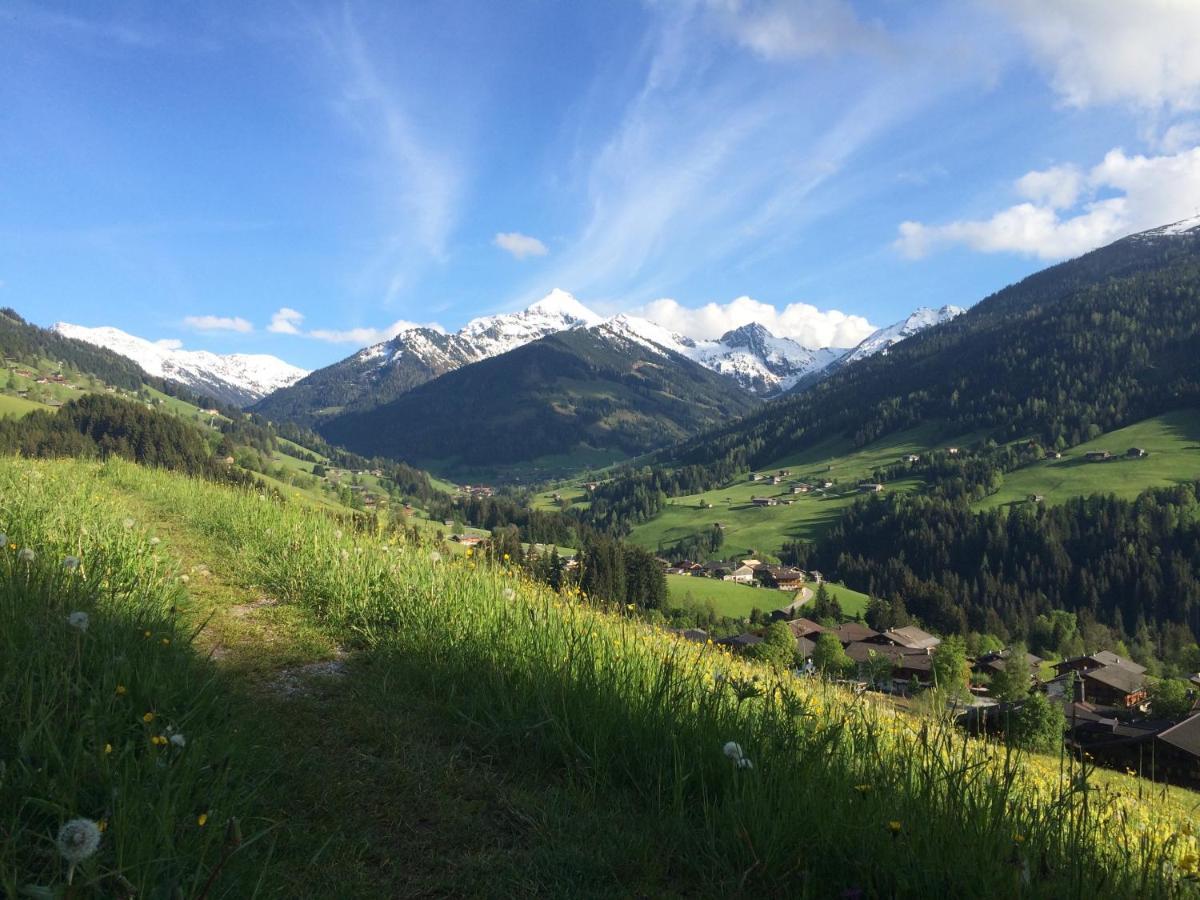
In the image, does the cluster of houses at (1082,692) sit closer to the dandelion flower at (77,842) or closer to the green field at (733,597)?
the dandelion flower at (77,842)

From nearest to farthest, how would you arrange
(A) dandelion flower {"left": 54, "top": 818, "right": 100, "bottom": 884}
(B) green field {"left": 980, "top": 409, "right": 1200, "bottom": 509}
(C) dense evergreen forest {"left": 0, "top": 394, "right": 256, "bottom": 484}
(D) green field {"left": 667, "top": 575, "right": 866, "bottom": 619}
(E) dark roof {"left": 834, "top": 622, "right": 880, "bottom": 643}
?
(A) dandelion flower {"left": 54, "top": 818, "right": 100, "bottom": 884} → (C) dense evergreen forest {"left": 0, "top": 394, "right": 256, "bottom": 484} → (E) dark roof {"left": 834, "top": 622, "right": 880, "bottom": 643} → (D) green field {"left": 667, "top": 575, "right": 866, "bottom": 619} → (B) green field {"left": 980, "top": 409, "right": 1200, "bottom": 509}

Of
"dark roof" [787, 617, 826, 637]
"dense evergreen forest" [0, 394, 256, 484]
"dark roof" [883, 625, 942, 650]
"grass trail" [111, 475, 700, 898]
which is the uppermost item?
"dense evergreen forest" [0, 394, 256, 484]

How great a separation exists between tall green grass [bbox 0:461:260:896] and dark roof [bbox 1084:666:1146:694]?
80.6 metres

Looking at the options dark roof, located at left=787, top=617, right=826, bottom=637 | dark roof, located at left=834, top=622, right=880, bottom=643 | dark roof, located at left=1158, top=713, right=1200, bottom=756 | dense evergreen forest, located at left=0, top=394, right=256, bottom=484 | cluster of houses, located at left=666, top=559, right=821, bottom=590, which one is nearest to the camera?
dark roof, located at left=1158, top=713, right=1200, bottom=756

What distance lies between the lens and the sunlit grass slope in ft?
9.87

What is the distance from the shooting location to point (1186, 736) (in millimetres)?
30672

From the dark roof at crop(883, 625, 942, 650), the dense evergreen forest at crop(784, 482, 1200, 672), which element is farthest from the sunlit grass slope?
the dense evergreen forest at crop(784, 482, 1200, 672)

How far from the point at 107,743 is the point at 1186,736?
4185cm

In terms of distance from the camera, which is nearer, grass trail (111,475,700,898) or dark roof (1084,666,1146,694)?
grass trail (111,475,700,898)

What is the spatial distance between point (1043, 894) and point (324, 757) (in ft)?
12.3

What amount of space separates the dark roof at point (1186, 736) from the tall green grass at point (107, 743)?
1361 inches

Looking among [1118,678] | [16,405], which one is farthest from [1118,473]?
[16,405]

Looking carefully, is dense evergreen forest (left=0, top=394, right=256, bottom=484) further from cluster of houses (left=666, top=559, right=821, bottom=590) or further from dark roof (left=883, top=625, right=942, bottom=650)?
cluster of houses (left=666, top=559, right=821, bottom=590)

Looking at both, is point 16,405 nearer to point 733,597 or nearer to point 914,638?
point 733,597
